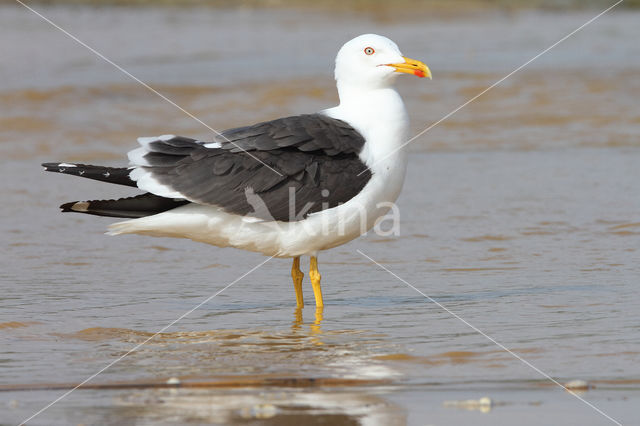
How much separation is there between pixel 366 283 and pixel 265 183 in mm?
1110

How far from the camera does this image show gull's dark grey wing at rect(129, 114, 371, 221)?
5266mm

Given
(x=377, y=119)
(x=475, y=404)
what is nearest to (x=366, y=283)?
(x=377, y=119)

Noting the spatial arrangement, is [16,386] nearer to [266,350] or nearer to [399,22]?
[266,350]

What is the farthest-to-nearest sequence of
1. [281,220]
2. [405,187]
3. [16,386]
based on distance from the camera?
1. [405,187]
2. [281,220]
3. [16,386]

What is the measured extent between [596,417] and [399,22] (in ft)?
60.4

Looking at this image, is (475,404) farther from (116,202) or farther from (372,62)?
(372,62)

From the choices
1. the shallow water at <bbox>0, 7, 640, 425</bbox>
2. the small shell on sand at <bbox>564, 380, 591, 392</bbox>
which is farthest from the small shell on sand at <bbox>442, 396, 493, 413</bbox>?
the small shell on sand at <bbox>564, 380, 591, 392</bbox>

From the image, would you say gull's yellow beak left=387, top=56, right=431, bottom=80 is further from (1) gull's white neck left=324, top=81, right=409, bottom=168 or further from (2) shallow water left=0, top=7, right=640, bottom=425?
(2) shallow water left=0, top=7, right=640, bottom=425

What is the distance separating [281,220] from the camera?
17.4 feet

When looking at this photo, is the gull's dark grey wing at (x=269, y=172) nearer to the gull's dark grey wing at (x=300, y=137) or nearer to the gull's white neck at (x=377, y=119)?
the gull's dark grey wing at (x=300, y=137)

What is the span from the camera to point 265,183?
5289 mm

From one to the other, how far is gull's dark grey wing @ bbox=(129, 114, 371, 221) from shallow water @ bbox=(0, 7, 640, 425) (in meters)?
0.61

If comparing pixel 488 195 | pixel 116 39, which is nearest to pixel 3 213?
pixel 488 195

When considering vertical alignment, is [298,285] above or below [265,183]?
below
